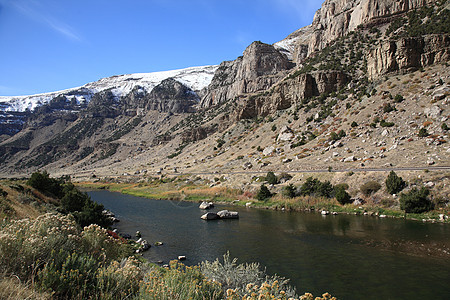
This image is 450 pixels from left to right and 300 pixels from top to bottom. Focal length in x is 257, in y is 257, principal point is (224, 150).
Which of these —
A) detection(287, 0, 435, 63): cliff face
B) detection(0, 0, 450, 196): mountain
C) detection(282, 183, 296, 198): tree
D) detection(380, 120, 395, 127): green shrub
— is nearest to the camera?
detection(282, 183, 296, 198): tree

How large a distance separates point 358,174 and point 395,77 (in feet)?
111

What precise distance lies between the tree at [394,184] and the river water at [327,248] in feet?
13.5

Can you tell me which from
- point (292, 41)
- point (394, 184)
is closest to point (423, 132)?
point (394, 184)

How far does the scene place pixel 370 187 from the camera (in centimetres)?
2747

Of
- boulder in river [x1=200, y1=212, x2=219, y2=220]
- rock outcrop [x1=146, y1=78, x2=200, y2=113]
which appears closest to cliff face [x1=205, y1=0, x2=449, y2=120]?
boulder in river [x1=200, y1=212, x2=219, y2=220]

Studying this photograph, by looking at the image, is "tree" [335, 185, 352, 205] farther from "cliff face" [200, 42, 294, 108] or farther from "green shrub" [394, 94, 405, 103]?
"cliff face" [200, 42, 294, 108]

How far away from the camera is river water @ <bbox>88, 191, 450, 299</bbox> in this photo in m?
11.8

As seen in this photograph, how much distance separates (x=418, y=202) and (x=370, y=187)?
4836 mm

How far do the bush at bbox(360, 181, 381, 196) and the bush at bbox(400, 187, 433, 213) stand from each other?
371cm

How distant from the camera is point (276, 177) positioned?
1527 inches

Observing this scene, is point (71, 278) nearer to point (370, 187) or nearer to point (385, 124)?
point (370, 187)

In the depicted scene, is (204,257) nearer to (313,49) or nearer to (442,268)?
(442,268)

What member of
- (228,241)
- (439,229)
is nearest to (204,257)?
(228,241)

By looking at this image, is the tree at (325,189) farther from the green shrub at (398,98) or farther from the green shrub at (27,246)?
the green shrub at (27,246)
